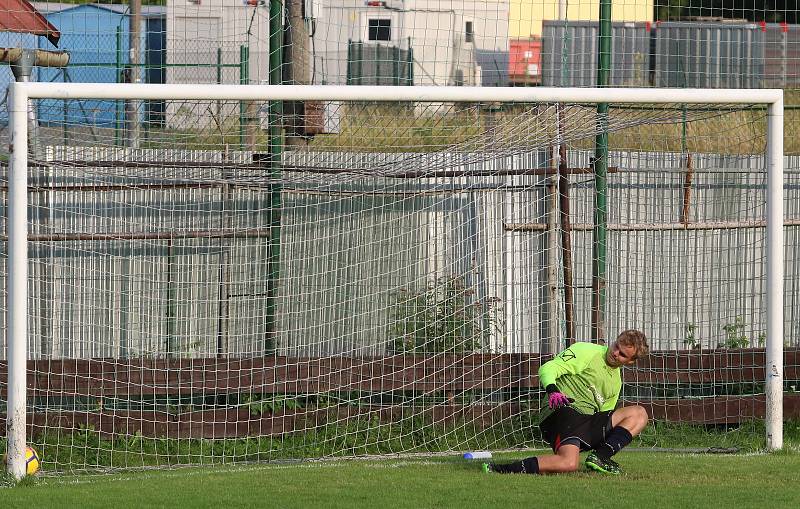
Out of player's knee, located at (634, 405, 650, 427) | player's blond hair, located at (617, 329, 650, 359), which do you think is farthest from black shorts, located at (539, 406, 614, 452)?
player's blond hair, located at (617, 329, 650, 359)

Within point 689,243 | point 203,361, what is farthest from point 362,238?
point 689,243

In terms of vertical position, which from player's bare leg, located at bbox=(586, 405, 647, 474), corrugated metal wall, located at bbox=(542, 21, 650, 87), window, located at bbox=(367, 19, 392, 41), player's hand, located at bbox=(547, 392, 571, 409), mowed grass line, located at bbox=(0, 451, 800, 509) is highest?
window, located at bbox=(367, 19, 392, 41)

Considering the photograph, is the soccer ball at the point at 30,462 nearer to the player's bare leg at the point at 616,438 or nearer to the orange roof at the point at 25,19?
the player's bare leg at the point at 616,438

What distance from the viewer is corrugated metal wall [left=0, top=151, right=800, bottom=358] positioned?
9.69 meters

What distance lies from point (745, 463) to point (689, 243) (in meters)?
3.00

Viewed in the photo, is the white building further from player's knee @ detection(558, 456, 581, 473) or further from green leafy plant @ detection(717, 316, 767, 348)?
player's knee @ detection(558, 456, 581, 473)

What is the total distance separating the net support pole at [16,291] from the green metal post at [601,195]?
4683 mm

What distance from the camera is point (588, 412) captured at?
7.44 m

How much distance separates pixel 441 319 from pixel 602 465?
8.73 feet

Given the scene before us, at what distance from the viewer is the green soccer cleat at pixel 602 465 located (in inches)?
286

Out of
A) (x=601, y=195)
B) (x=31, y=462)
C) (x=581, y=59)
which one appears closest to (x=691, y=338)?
(x=601, y=195)

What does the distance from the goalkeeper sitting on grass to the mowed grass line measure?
0.15m

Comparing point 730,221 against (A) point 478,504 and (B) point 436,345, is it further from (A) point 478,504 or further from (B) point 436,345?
(A) point 478,504

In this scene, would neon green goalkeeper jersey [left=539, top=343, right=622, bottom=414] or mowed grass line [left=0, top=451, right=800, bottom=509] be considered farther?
neon green goalkeeper jersey [left=539, top=343, right=622, bottom=414]
